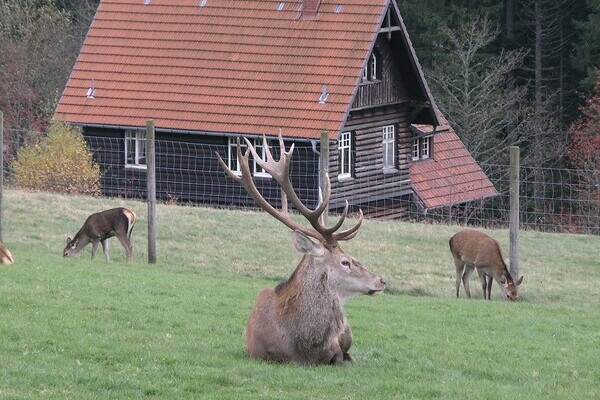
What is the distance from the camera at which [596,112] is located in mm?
44938

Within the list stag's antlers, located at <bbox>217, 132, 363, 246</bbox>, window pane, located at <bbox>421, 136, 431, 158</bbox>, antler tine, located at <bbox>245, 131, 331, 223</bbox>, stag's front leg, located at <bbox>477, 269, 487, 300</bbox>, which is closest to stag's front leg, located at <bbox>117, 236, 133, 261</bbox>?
stag's front leg, located at <bbox>477, 269, 487, 300</bbox>

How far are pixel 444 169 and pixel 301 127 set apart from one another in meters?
7.62

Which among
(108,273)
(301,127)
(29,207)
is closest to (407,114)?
(301,127)

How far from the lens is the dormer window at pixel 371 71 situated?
34.3 meters

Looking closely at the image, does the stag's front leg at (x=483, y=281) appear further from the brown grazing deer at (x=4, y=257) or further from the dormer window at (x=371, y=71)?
the dormer window at (x=371, y=71)

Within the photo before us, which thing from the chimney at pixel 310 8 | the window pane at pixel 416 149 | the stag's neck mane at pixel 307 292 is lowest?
the stag's neck mane at pixel 307 292

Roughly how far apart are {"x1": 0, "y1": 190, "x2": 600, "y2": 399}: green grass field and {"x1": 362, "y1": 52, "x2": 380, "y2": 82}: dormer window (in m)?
12.0

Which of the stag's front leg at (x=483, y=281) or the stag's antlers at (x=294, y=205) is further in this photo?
the stag's front leg at (x=483, y=281)

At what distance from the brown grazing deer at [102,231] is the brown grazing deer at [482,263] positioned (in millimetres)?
4713

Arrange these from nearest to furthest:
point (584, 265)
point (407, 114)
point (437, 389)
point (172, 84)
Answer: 1. point (437, 389)
2. point (584, 265)
3. point (172, 84)
4. point (407, 114)

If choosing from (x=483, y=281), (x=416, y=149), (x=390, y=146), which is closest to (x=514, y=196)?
(x=483, y=281)

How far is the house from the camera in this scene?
32656mm

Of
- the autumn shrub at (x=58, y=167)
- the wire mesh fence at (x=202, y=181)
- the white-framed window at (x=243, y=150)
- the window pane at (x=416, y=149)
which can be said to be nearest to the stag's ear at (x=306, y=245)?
the autumn shrub at (x=58, y=167)

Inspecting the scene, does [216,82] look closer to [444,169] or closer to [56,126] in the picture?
[56,126]
